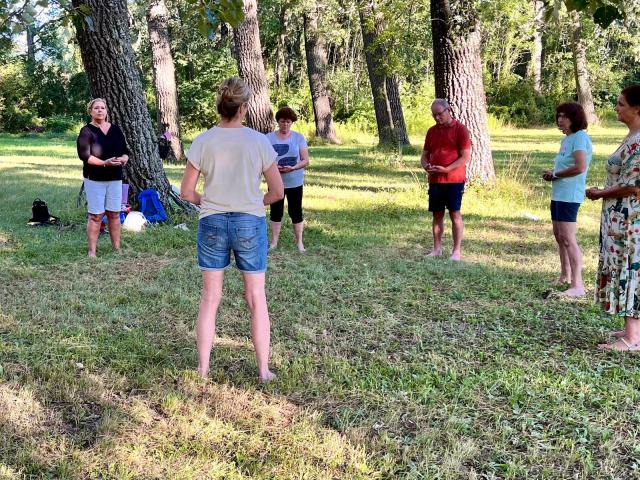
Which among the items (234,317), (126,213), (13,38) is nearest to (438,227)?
(234,317)

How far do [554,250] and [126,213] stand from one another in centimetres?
552

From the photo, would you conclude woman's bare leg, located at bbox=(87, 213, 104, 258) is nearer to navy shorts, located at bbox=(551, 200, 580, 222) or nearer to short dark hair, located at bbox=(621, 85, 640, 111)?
navy shorts, located at bbox=(551, 200, 580, 222)

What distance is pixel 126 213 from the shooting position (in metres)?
8.35

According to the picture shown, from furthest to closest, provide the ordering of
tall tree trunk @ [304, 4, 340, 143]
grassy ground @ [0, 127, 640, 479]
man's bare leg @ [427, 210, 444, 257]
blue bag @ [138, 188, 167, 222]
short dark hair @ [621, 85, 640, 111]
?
tall tree trunk @ [304, 4, 340, 143]
blue bag @ [138, 188, 167, 222]
man's bare leg @ [427, 210, 444, 257]
short dark hair @ [621, 85, 640, 111]
grassy ground @ [0, 127, 640, 479]

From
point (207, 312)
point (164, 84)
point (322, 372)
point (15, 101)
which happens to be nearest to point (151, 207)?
point (207, 312)

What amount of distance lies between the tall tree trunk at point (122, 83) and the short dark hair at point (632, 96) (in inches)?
254

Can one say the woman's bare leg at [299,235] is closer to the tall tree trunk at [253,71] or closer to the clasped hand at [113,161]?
the clasped hand at [113,161]

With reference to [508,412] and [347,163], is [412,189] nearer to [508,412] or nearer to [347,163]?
[347,163]

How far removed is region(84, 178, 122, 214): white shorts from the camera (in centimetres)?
665

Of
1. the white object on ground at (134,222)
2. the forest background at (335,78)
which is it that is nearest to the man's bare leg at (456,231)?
the white object on ground at (134,222)

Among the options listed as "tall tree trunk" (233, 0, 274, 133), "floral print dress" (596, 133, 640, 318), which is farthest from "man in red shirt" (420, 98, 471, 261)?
"tall tree trunk" (233, 0, 274, 133)

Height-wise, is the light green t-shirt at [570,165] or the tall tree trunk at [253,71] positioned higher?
the tall tree trunk at [253,71]

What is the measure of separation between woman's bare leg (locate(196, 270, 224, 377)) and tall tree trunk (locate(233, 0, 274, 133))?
1017 cm

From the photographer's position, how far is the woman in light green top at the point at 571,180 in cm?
504
